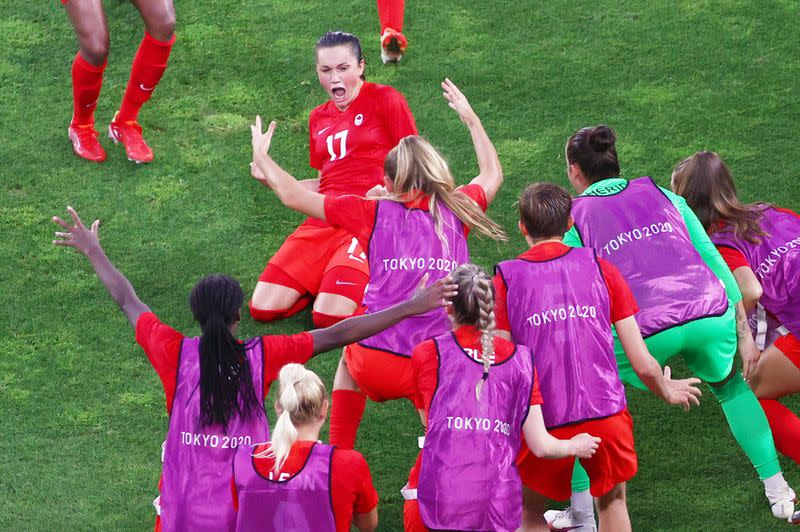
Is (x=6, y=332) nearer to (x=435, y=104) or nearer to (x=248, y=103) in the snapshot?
(x=248, y=103)

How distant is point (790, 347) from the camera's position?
5.19 metres

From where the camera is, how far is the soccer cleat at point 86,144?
25.6 feet

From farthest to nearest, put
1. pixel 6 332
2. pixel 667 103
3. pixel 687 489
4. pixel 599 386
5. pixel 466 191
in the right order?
pixel 667 103, pixel 6 332, pixel 687 489, pixel 466 191, pixel 599 386

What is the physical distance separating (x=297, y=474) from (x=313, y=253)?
111 inches

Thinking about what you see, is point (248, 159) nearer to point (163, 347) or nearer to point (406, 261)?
point (406, 261)

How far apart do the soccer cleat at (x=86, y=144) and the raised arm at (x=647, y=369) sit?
439 centimetres

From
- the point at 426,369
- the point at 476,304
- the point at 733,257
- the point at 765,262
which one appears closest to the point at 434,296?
the point at 476,304

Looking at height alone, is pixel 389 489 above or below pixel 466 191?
below

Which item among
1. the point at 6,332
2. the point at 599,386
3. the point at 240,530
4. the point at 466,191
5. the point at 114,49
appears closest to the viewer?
the point at 240,530

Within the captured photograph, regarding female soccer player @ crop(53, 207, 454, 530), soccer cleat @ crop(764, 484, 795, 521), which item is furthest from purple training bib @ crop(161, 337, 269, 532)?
soccer cleat @ crop(764, 484, 795, 521)

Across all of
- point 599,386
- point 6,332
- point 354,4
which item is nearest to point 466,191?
point 599,386

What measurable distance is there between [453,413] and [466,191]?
1221mm

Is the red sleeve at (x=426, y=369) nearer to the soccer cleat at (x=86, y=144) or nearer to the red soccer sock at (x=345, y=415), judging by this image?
the red soccer sock at (x=345, y=415)

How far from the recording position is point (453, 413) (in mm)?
4105
